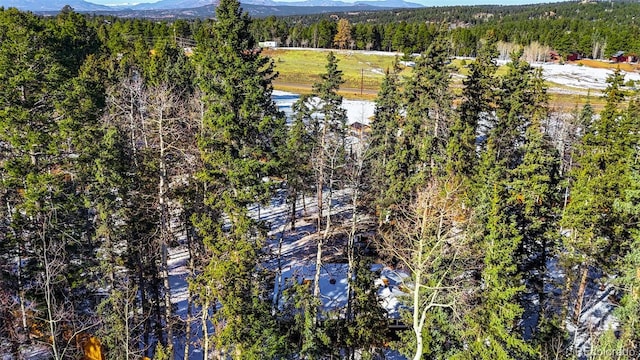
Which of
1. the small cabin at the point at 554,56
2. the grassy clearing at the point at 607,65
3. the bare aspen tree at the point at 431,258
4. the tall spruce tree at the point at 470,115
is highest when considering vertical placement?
the small cabin at the point at 554,56

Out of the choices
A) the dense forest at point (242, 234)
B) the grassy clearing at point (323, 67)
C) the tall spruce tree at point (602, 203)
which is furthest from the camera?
the grassy clearing at point (323, 67)

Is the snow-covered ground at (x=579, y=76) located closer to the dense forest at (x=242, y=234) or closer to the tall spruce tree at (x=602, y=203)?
the tall spruce tree at (x=602, y=203)

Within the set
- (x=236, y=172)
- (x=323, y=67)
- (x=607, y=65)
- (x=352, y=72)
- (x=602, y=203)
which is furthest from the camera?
(x=607, y=65)

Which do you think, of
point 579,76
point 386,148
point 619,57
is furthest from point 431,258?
point 619,57

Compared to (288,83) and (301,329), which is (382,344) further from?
(288,83)

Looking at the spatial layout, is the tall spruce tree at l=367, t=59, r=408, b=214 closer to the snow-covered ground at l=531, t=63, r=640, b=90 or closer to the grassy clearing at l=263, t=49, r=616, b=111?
the grassy clearing at l=263, t=49, r=616, b=111

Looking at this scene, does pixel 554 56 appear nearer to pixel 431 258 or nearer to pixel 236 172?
pixel 431 258

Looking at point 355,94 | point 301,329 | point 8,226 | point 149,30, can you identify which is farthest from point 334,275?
point 149,30

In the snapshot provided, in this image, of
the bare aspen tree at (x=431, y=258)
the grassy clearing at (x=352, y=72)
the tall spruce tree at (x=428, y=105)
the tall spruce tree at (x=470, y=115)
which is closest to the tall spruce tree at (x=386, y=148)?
the tall spruce tree at (x=428, y=105)
